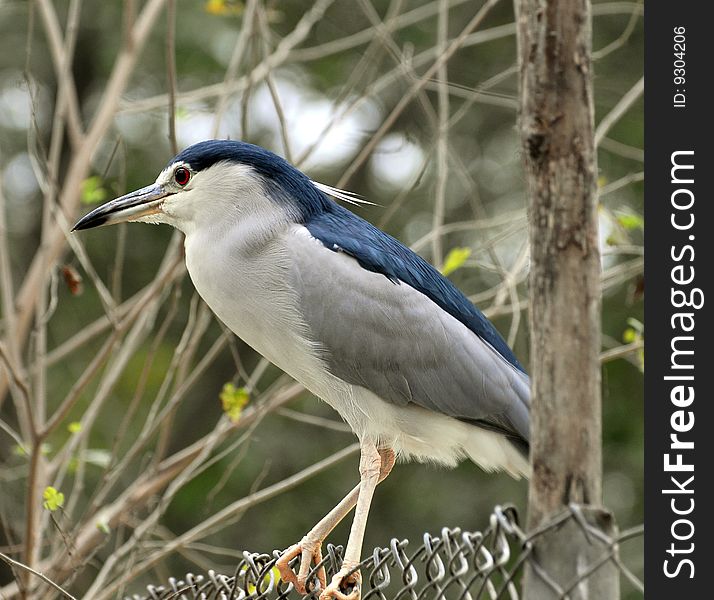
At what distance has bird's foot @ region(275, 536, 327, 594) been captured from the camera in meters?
3.33

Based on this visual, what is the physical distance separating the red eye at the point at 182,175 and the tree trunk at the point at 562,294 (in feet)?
6.22

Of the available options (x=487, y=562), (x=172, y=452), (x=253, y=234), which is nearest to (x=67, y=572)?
(x=253, y=234)

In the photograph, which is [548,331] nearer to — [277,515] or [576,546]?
[576,546]

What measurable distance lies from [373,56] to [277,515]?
15.1ft

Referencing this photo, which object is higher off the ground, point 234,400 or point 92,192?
point 92,192

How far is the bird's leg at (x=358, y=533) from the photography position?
10.2ft

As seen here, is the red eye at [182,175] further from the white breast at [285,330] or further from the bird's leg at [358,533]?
the bird's leg at [358,533]

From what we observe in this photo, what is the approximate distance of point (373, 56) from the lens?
4672mm

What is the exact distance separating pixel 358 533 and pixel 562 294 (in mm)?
1632

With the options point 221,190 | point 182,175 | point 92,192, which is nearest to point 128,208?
point 182,175

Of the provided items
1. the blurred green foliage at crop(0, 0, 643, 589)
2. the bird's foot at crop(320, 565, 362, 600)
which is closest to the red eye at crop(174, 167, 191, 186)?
the bird's foot at crop(320, 565, 362, 600)

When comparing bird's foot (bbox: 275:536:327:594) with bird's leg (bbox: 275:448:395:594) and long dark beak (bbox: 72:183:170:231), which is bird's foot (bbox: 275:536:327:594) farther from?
long dark beak (bbox: 72:183:170:231)

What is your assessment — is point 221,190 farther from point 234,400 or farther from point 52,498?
point 52,498

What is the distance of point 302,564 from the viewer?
3.46 metres
